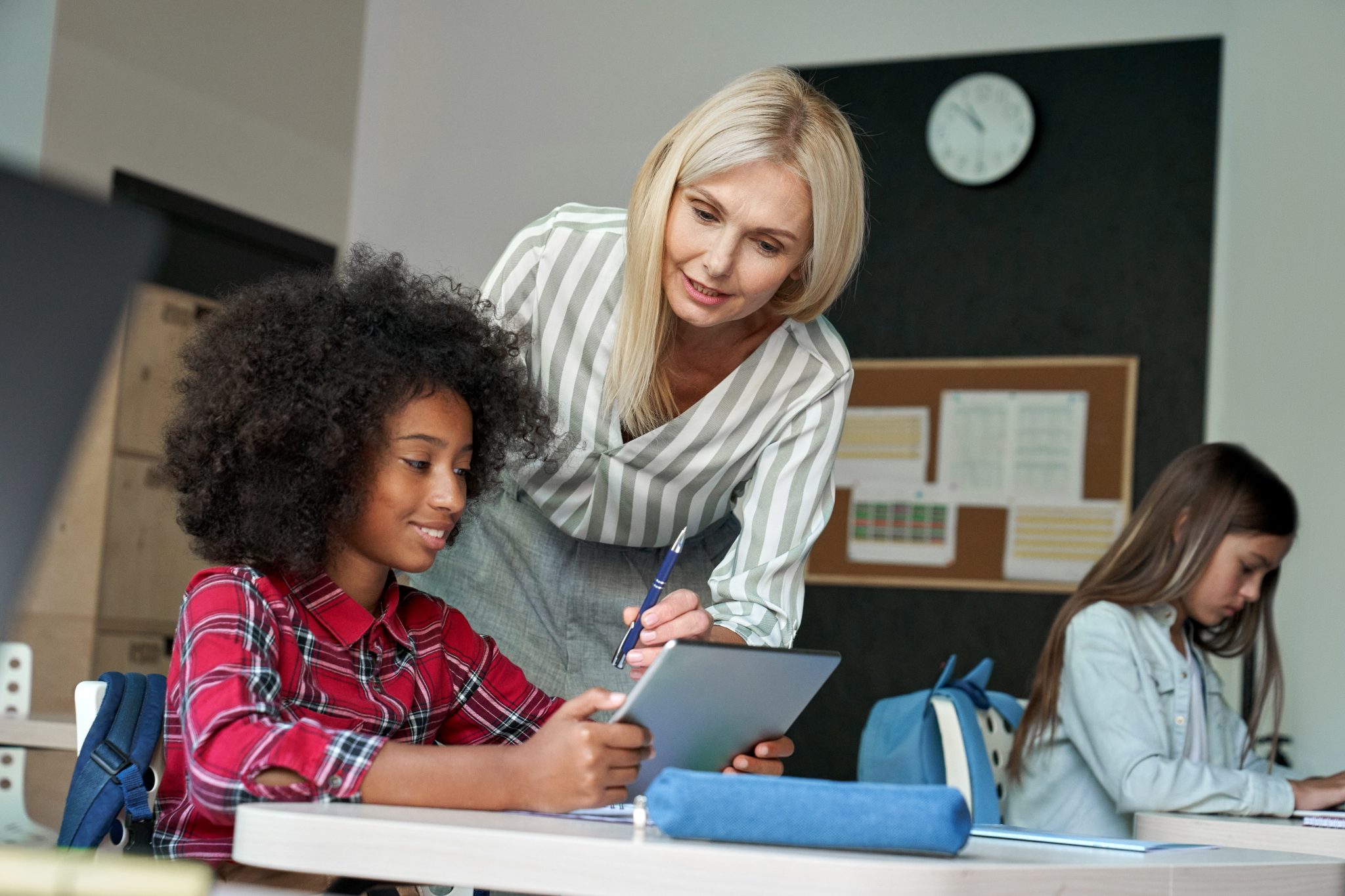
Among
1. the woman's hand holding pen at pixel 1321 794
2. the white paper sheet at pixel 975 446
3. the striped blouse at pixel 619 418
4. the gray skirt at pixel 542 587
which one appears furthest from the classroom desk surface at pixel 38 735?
the white paper sheet at pixel 975 446

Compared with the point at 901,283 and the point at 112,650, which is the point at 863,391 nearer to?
the point at 901,283

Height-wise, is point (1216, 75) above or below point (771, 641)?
above

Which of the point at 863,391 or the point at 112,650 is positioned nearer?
the point at 112,650

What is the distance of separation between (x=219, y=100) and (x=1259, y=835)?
12.9 feet

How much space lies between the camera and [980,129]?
14.7ft

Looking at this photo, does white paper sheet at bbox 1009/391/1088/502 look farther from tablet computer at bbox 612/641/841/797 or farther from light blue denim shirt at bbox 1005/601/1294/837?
tablet computer at bbox 612/641/841/797

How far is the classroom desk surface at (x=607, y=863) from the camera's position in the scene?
2.31ft

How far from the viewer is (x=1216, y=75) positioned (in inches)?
166

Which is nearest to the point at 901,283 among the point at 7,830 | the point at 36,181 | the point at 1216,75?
the point at 1216,75

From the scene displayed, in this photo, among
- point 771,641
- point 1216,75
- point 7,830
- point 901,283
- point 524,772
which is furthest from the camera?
point 901,283

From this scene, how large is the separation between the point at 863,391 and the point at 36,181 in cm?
432

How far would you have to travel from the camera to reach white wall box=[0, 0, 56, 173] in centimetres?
385

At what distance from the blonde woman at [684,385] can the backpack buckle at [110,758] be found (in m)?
0.59

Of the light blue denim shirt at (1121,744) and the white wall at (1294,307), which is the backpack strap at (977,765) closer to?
the light blue denim shirt at (1121,744)
